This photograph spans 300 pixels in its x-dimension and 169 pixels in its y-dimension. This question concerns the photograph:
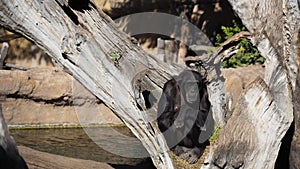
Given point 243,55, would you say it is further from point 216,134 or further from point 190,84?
point 216,134

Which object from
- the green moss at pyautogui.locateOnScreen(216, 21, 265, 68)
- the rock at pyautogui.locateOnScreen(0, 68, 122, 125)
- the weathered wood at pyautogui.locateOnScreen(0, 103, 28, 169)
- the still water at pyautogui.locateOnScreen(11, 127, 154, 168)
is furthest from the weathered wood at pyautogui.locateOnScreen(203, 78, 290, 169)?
the green moss at pyautogui.locateOnScreen(216, 21, 265, 68)

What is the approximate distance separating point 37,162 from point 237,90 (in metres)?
4.52

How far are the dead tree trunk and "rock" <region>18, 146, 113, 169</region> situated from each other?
4.27 ft

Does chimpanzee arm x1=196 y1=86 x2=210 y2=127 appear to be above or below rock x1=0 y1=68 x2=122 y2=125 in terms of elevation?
above

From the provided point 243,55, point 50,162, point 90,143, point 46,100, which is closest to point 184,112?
point 50,162

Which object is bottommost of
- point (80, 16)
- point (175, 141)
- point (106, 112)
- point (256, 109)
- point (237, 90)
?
point (106, 112)

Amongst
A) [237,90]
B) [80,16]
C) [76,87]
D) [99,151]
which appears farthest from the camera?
[76,87]

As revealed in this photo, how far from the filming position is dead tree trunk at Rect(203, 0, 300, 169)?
3373 mm

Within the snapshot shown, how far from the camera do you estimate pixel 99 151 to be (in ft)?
22.4

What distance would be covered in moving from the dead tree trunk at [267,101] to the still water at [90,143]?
2.51 m

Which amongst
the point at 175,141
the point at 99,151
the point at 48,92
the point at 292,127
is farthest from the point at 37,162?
the point at 48,92

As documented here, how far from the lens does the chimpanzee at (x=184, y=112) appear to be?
376 cm

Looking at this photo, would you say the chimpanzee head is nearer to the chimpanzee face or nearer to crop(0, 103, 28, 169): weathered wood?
the chimpanzee face

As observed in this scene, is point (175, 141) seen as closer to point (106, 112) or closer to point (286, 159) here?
point (286, 159)
